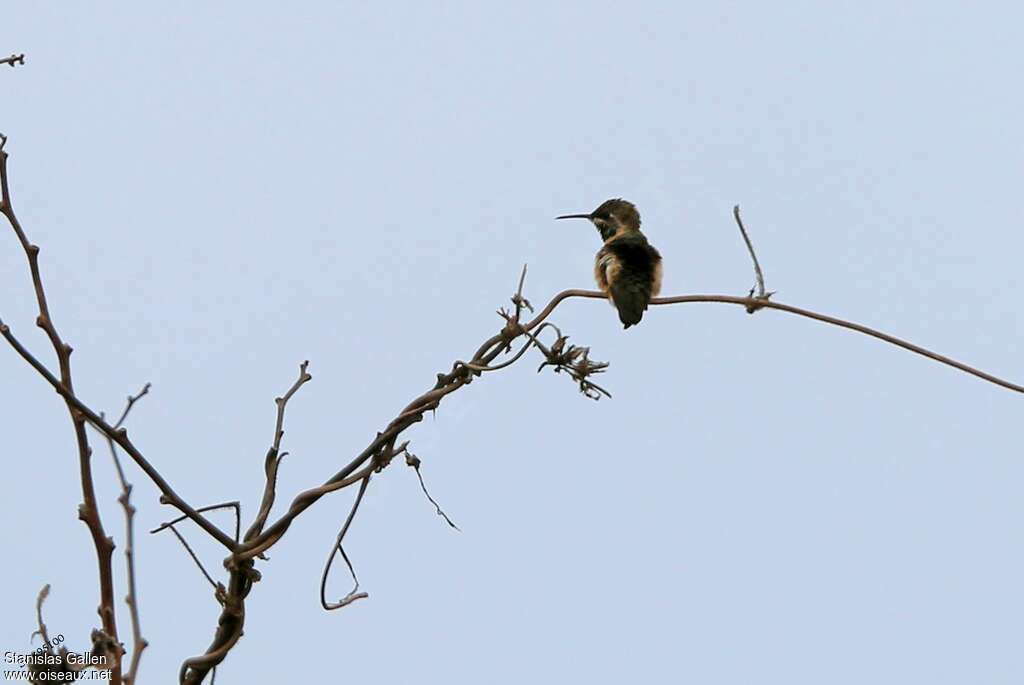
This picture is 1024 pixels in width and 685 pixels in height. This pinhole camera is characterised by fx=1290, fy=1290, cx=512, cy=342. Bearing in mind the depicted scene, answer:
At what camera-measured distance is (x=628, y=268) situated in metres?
3.78

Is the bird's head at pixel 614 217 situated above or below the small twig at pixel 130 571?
above

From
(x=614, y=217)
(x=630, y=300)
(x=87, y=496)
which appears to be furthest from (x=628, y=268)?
(x=87, y=496)

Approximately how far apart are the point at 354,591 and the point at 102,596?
1.65 ft

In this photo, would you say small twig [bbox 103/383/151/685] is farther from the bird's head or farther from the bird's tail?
the bird's head

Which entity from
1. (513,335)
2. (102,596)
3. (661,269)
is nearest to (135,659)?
(102,596)

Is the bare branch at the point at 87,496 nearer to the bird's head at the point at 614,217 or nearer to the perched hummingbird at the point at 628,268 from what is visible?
the perched hummingbird at the point at 628,268

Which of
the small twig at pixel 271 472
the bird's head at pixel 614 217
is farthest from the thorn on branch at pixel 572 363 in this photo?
the bird's head at pixel 614 217

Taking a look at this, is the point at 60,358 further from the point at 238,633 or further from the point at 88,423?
the point at 238,633

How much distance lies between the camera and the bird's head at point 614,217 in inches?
177

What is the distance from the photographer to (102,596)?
5.58 ft

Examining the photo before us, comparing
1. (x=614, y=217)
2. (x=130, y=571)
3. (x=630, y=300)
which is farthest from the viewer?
(x=614, y=217)

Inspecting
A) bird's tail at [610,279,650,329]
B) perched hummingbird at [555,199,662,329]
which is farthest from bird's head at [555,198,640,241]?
bird's tail at [610,279,650,329]

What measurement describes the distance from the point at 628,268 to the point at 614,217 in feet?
2.92

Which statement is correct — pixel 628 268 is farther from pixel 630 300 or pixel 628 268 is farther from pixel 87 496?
pixel 87 496
